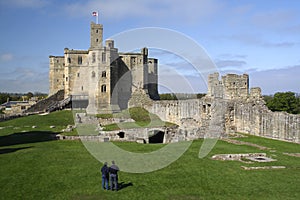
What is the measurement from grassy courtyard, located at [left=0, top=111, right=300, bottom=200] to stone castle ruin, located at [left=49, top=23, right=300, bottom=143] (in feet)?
20.8

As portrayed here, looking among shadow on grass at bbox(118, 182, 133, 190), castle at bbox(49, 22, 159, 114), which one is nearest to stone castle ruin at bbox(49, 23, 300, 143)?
castle at bbox(49, 22, 159, 114)

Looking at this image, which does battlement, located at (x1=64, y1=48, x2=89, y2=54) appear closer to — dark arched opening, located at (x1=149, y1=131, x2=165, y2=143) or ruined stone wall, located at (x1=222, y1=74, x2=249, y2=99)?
ruined stone wall, located at (x1=222, y1=74, x2=249, y2=99)

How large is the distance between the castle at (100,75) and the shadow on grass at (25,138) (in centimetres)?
2143

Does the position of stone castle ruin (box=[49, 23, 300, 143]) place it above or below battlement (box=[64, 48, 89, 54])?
below

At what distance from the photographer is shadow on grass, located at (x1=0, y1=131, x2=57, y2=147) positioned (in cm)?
2329

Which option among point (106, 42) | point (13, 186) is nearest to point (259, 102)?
point (13, 186)

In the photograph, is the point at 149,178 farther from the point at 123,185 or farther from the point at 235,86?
the point at 235,86

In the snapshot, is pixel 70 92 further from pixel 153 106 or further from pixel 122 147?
pixel 122 147

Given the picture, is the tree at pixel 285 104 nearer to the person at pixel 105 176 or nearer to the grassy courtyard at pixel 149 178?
the grassy courtyard at pixel 149 178

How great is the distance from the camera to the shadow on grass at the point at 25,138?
2329 centimetres

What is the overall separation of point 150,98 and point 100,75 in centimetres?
1091

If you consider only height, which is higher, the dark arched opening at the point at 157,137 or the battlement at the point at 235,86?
the battlement at the point at 235,86

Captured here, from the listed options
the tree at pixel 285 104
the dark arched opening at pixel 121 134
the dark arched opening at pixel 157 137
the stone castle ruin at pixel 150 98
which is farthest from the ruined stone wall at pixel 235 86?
the tree at pixel 285 104

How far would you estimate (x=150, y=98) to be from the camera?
5884cm
